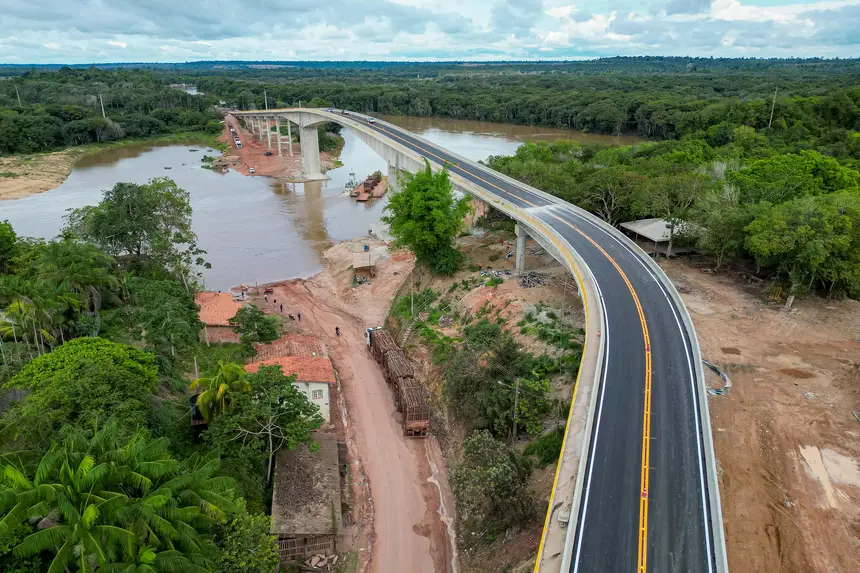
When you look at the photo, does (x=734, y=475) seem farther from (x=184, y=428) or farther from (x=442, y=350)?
(x=184, y=428)

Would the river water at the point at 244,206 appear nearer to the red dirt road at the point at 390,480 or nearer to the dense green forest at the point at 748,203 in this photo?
the red dirt road at the point at 390,480

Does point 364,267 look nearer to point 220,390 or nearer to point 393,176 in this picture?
point 393,176

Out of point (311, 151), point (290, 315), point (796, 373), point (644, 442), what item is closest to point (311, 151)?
point (311, 151)

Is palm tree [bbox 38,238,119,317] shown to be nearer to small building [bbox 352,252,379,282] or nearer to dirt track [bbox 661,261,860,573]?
small building [bbox 352,252,379,282]

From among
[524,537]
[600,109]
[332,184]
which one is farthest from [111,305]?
[600,109]

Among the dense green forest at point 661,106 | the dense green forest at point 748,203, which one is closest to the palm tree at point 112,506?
the dense green forest at point 748,203
